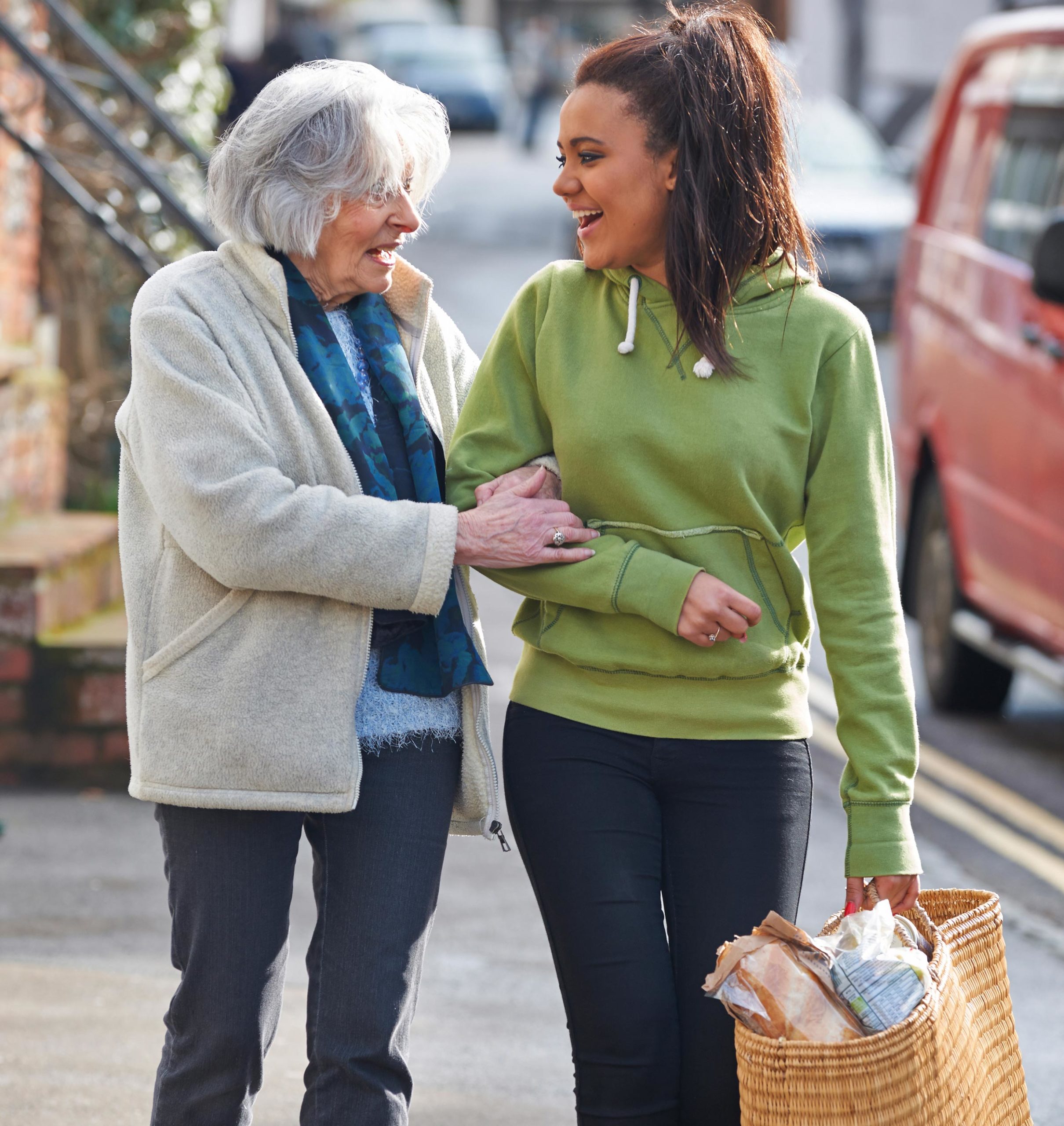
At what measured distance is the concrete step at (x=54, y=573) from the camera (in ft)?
18.5

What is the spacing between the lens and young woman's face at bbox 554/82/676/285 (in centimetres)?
273

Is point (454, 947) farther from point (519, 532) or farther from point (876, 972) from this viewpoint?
point (876, 972)

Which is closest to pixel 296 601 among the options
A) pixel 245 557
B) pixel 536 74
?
pixel 245 557

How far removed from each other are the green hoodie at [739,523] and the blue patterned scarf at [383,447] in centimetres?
14

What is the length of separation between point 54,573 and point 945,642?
351 centimetres

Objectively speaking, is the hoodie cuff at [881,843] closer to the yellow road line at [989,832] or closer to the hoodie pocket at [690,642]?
the hoodie pocket at [690,642]

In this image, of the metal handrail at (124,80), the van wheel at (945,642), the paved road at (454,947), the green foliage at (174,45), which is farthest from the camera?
the green foliage at (174,45)

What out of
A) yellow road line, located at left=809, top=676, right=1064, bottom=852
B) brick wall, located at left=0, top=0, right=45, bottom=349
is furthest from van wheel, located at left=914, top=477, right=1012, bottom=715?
brick wall, located at left=0, top=0, right=45, bottom=349

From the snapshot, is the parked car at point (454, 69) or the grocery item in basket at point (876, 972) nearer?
the grocery item in basket at point (876, 972)

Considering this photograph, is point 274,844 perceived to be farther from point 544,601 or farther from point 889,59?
point 889,59

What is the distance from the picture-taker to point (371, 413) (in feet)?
9.40

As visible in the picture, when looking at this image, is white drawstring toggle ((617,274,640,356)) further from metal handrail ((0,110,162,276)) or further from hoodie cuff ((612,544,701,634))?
metal handrail ((0,110,162,276))

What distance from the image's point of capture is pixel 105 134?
235 inches

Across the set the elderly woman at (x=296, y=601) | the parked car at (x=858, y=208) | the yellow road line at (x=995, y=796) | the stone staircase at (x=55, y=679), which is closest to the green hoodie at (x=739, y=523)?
the elderly woman at (x=296, y=601)
